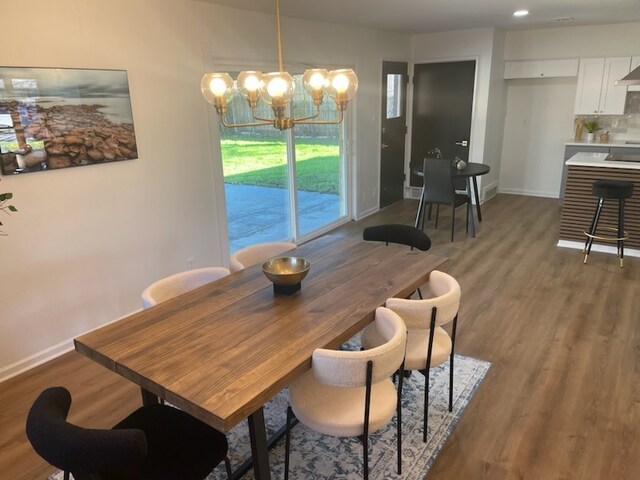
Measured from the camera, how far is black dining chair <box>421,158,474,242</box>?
5312 millimetres

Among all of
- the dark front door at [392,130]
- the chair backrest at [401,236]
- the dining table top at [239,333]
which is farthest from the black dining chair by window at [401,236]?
the dark front door at [392,130]

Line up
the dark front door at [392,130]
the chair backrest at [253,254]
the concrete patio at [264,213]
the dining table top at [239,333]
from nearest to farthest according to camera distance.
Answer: the dining table top at [239,333], the chair backrest at [253,254], the concrete patio at [264,213], the dark front door at [392,130]

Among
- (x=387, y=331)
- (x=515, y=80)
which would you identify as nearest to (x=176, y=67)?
(x=387, y=331)

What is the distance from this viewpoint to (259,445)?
175 centimetres

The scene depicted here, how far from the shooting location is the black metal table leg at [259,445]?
172 centimetres

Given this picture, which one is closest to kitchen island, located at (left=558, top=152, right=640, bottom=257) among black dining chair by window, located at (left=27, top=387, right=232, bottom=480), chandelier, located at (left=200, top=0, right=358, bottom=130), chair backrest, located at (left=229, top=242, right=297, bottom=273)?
chair backrest, located at (left=229, top=242, right=297, bottom=273)

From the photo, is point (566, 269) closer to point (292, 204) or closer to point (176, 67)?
point (292, 204)

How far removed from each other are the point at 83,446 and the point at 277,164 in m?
4.05

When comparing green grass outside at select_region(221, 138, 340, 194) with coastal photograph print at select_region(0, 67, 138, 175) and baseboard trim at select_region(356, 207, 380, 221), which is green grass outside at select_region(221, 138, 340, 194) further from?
coastal photograph print at select_region(0, 67, 138, 175)

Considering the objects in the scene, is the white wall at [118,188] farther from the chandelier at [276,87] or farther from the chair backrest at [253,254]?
the chandelier at [276,87]

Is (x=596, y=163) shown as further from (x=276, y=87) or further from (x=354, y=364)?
(x=354, y=364)

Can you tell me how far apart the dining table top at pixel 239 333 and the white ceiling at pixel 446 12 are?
8.55ft

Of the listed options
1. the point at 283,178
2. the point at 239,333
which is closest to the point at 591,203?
the point at 283,178

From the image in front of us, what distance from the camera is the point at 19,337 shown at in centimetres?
295
